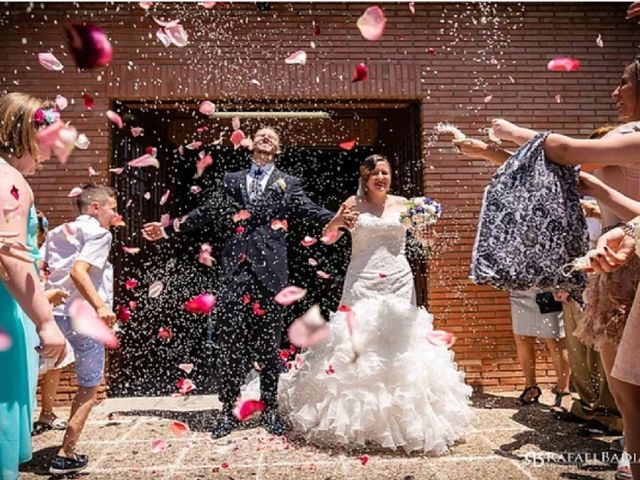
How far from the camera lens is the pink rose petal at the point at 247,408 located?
4445mm

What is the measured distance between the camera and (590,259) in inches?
91.7

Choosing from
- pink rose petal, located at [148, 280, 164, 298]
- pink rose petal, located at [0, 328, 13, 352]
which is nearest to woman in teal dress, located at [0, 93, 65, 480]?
pink rose petal, located at [0, 328, 13, 352]

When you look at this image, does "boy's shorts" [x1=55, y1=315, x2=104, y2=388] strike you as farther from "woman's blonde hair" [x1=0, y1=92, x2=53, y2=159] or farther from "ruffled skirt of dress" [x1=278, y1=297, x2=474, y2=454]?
"woman's blonde hair" [x1=0, y1=92, x2=53, y2=159]

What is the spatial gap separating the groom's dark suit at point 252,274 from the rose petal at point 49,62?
2640 millimetres

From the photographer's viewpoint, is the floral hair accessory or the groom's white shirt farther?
the groom's white shirt

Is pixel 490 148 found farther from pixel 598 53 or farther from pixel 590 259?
pixel 598 53

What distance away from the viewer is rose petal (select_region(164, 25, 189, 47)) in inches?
238

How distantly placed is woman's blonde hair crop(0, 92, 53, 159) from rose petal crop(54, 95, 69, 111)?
3830mm

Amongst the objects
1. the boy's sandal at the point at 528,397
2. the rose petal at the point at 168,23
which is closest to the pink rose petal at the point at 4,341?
the boy's sandal at the point at 528,397

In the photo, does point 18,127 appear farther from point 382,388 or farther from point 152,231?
point 382,388

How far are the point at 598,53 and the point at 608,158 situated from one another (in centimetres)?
470

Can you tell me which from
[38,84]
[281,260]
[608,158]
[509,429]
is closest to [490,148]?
[608,158]

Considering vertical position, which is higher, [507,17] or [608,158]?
[507,17]

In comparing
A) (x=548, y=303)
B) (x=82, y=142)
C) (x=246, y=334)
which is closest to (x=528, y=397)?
(x=548, y=303)
